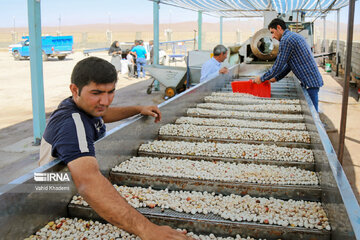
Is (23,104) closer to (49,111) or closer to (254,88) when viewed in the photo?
(49,111)

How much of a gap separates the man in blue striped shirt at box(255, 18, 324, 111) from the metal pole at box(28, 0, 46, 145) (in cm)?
362

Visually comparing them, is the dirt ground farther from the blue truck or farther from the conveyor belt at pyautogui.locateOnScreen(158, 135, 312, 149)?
the blue truck

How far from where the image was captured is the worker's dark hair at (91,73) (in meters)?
1.77

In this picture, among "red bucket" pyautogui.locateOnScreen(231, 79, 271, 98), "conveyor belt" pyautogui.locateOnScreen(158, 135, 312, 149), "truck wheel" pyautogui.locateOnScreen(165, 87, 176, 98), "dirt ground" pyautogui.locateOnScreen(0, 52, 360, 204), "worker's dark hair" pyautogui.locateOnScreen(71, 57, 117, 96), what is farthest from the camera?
"truck wheel" pyautogui.locateOnScreen(165, 87, 176, 98)

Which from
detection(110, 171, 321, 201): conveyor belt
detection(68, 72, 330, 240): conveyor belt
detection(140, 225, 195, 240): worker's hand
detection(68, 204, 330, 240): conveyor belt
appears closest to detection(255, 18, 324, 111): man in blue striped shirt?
detection(68, 72, 330, 240): conveyor belt

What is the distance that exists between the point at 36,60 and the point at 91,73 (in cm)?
402

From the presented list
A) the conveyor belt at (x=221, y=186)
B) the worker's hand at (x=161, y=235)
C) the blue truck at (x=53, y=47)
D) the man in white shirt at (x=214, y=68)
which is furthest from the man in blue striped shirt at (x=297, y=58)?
the blue truck at (x=53, y=47)

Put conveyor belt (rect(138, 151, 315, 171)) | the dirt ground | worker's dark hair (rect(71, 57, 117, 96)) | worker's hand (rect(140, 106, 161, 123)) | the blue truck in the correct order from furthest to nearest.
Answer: the blue truck
the dirt ground
worker's hand (rect(140, 106, 161, 123))
conveyor belt (rect(138, 151, 315, 171))
worker's dark hair (rect(71, 57, 117, 96))

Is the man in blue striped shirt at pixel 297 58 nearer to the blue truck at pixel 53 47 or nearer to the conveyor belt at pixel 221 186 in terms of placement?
the conveyor belt at pixel 221 186

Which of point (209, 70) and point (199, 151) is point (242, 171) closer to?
point (199, 151)

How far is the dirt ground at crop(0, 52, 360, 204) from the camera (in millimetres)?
4801

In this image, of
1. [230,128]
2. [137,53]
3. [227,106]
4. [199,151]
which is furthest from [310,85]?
[137,53]

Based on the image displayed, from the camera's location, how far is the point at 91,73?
5.80ft

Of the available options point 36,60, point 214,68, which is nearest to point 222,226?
point 36,60
